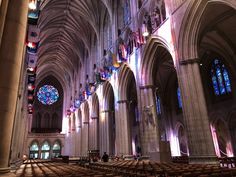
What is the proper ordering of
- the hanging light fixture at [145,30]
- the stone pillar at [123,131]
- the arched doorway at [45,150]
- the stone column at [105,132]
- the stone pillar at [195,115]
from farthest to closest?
the arched doorway at [45,150], the stone column at [105,132], the stone pillar at [123,131], the hanging light fixture at [145,30], the stone pillar at [195,115]

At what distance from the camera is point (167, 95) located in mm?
Answer: 23953

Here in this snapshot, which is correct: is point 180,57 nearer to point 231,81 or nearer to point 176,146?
point 231,81

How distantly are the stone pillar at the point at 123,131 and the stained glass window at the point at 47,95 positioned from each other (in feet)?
93.8

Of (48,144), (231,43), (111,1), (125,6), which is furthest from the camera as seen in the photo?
(48,144)

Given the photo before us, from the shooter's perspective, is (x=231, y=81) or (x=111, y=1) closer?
(x=231, y=81)

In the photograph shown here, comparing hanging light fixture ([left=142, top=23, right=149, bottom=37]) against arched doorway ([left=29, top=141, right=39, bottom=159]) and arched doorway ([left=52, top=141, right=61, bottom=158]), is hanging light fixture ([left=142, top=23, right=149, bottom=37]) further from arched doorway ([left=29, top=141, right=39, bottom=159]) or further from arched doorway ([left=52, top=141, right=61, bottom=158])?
arched doorway ([left=29, top=141, right=39, bottom=159])

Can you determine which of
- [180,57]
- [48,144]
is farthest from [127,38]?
[48,144]

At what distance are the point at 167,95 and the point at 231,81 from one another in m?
8.23

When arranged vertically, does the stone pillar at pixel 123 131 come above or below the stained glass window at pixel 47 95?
below

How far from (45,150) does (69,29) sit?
77.5ft

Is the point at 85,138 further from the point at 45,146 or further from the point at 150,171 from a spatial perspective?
the point at 150,171

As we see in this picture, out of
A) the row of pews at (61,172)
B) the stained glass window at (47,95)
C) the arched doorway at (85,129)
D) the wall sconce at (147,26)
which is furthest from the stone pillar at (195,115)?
the stained glass window at (47,95)

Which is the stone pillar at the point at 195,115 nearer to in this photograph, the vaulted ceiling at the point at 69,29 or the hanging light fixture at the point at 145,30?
the hanging light fixture at the point at 145,30

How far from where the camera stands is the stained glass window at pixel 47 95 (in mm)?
42062
